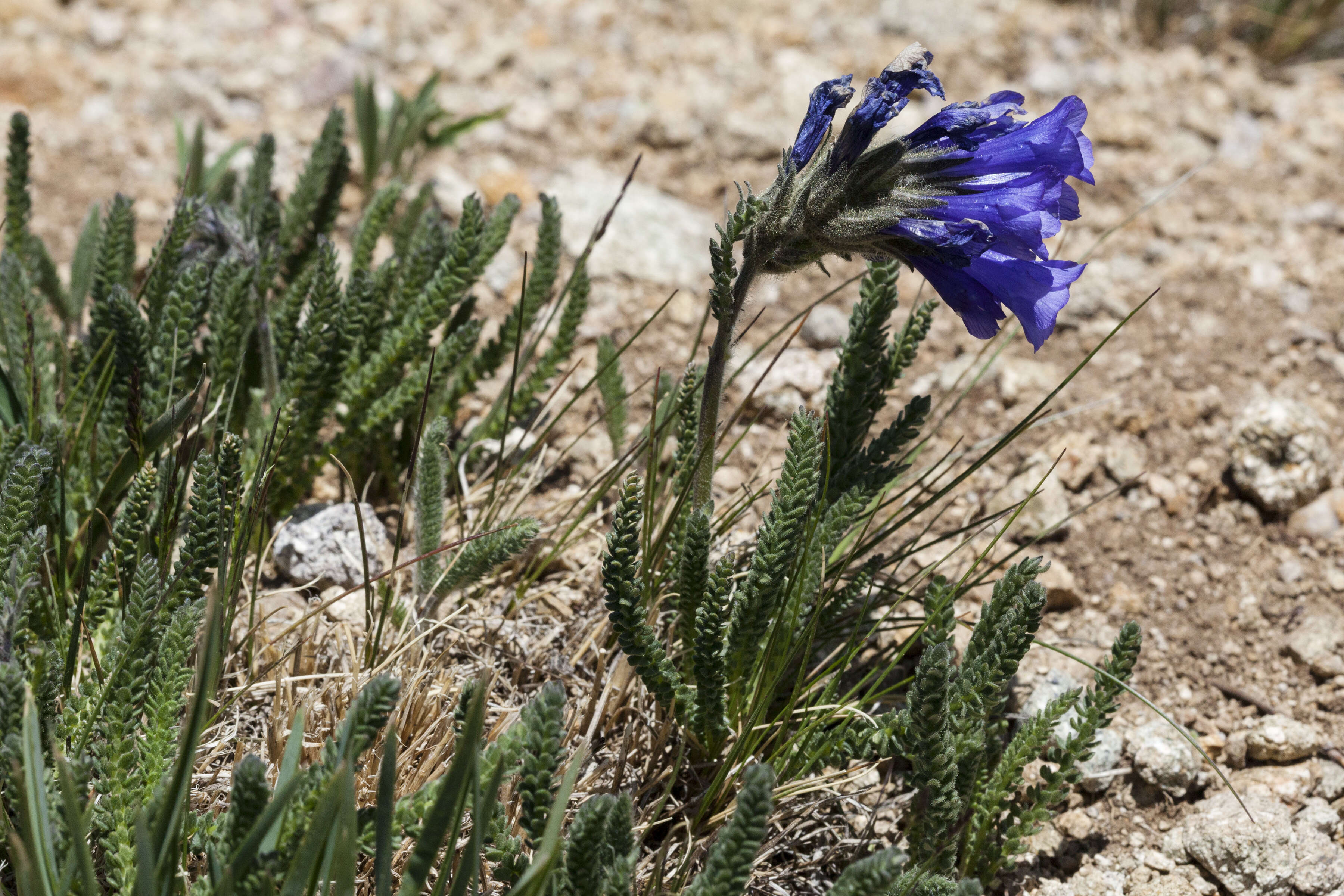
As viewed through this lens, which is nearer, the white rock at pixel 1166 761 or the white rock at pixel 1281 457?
the white rock at pixel 1166 761

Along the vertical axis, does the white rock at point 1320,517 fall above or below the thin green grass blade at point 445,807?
above

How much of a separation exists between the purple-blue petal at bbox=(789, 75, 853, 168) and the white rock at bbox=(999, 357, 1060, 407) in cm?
166

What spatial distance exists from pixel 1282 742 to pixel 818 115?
5.77ft

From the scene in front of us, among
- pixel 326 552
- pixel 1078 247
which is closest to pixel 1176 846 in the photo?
pixel 326 552

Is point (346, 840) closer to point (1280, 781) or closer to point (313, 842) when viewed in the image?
point (313, 842)

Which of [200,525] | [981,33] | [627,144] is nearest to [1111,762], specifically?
[200,525]

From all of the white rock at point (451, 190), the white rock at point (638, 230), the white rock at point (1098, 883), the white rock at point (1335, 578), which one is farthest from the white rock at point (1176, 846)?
the white rock at point (451, 190)

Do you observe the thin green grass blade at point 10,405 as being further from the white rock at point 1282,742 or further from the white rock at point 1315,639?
the white rock at point 1315,639

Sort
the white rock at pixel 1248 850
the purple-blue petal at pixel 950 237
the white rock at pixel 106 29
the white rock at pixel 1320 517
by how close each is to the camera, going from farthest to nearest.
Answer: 1. the white rock at pixel 106 29
2. the white rock at pixel 1320 517
3. the white rock at pixel 1248 850
4. the purple-blue petal at pixel 950 237

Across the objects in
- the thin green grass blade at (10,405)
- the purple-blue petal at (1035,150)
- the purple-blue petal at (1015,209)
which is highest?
the purple-blue petal at (1035,150)

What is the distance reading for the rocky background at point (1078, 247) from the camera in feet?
8.21

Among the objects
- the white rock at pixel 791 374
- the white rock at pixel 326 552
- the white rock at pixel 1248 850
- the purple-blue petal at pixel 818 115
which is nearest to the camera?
the purple-blue petal at pixel 818 115

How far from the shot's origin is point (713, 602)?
203cm

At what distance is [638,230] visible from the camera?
3934 mm
